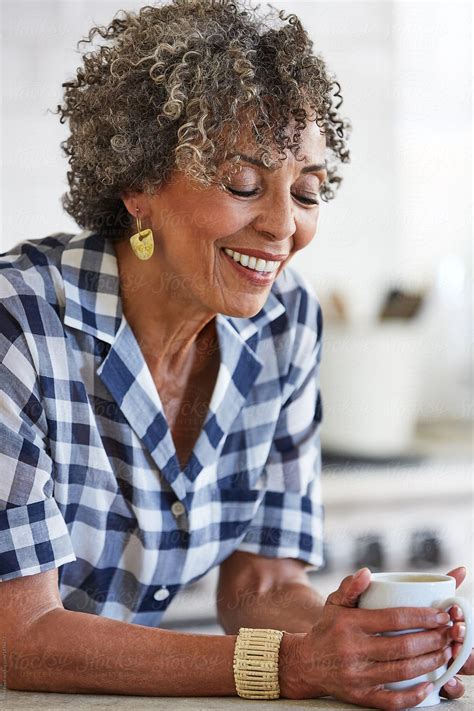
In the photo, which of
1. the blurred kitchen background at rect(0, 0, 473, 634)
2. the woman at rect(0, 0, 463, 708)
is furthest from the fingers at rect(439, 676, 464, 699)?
the blurred kitchen background at rect(0, 0, 473, 634)

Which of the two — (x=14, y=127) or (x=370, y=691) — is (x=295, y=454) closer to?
(x=370, y=691)

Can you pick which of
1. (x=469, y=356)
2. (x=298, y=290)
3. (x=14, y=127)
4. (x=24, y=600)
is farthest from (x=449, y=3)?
(x=24, y=600)

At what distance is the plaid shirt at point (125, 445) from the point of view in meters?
1.06

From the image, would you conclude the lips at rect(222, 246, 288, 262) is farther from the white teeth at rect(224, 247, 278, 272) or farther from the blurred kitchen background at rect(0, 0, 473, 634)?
the blurred kitchen background at rect(0, 0, 473, 634)

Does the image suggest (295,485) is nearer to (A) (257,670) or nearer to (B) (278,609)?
(B) (278,609)

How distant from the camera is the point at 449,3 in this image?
120 inches

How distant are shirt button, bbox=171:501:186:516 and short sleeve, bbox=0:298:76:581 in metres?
0.22

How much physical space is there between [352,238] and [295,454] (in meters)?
1.83

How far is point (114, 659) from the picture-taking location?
0.97 metres

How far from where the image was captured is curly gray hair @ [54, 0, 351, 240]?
1132 millimetres

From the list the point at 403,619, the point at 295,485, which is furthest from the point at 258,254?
the point at 403,619

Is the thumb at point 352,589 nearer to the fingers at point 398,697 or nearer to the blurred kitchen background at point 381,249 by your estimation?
the fingers at point 398,697

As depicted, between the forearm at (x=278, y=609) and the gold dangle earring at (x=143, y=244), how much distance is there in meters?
0.50

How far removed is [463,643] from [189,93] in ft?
2.29
